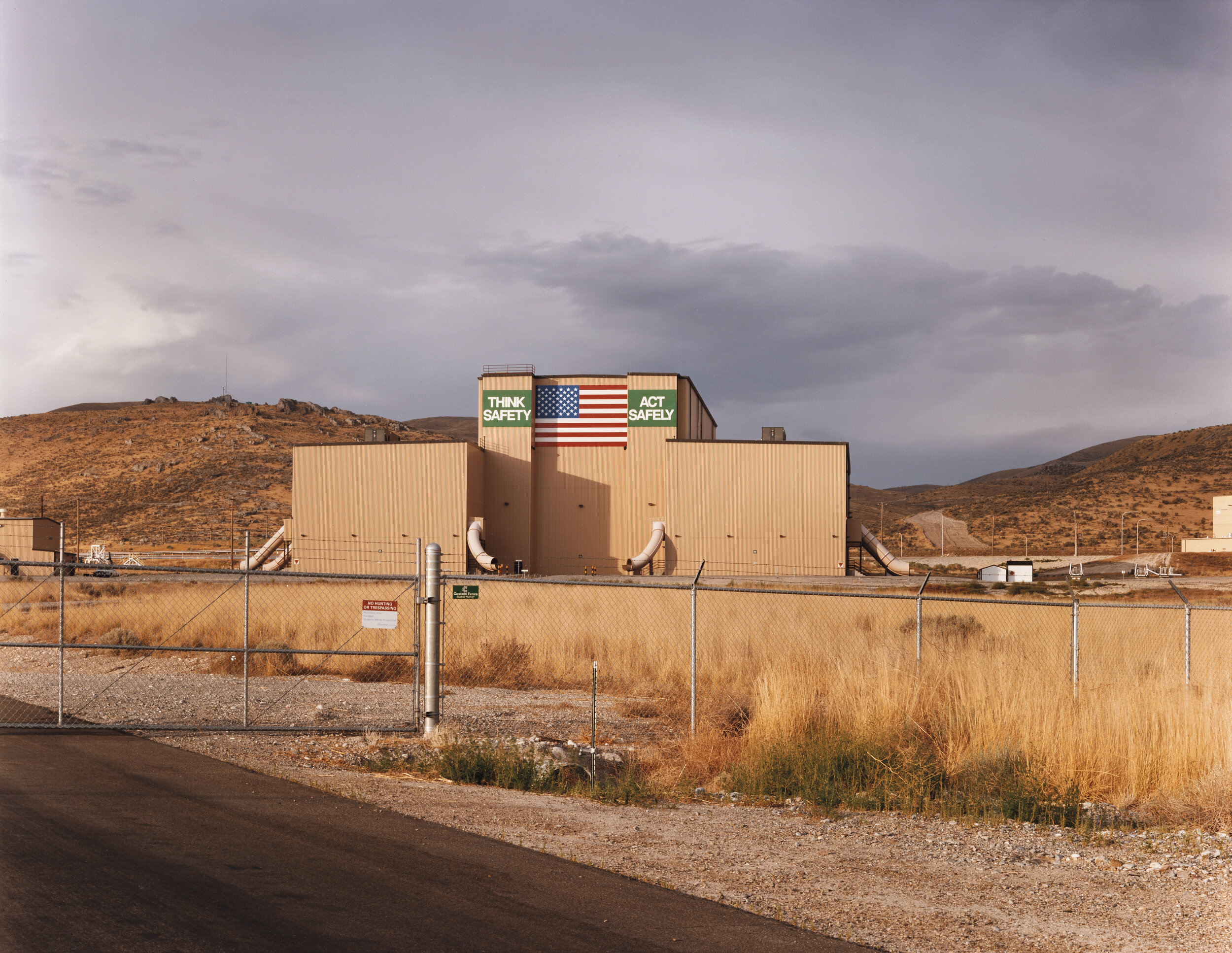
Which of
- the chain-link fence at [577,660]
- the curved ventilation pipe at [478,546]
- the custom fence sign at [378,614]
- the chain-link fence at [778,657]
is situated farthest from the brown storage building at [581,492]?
the custom fence sign at [378,614]

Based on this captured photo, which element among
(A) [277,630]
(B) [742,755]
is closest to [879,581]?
(A) [277,630]

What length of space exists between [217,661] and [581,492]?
39.2 meters

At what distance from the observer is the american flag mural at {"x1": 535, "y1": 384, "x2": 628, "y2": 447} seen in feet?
190

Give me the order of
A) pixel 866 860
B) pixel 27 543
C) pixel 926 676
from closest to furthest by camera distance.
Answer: pixel 866 860
pixel 926 676
pixel 27 543

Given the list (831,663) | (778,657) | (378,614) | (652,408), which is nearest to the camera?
(378,614)

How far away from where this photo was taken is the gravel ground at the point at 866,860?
6.37m

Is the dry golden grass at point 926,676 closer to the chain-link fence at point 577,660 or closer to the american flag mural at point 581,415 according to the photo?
the chain-link fence at point 577,660

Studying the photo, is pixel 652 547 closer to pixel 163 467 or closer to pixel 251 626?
pixel 251 626

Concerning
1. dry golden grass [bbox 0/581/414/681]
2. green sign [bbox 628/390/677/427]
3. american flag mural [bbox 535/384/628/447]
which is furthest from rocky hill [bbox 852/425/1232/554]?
dry golden grass [bbox 0/581/414/681]

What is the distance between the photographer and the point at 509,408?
58.4 metres

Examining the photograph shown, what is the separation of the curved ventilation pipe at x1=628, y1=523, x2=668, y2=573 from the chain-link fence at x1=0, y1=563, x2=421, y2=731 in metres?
24.3

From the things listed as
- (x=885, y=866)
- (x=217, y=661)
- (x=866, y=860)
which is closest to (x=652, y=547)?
(x=217, y=661)

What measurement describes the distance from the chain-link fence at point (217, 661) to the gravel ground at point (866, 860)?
4.90ft

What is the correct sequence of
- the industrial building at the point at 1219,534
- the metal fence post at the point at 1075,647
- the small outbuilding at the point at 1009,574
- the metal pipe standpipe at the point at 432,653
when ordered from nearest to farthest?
the metal pipe standpipe at the point at 432,653, the metal fence post at the point at 1075,647, the small outbuilding at the point at 1009,574, the industrial building at the point at 1219,534
